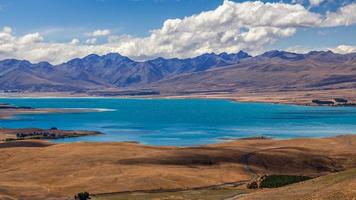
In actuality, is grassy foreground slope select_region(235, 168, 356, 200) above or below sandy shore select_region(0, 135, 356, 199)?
below

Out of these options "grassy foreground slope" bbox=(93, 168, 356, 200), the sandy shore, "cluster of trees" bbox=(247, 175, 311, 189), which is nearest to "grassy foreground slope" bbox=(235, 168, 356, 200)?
"grassy foreground slope" bbox=(93, 168, 356, 200)

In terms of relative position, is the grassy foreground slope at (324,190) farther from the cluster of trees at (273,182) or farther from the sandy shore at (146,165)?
the sandy shore at (146,165)

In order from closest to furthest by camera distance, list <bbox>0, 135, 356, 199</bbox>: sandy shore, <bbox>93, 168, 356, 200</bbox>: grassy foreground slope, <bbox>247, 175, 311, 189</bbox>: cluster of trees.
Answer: <bbox>93, 168, 356, 200</bbox>: grassy foreground slope → <bbox>247, 175, 311, 189</bbox>: cluster of trees → <bbox>0, 135, 356, 199</bbox>: sandy shore

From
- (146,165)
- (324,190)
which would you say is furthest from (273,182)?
(146,165)

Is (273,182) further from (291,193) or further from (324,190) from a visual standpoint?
(324,190)

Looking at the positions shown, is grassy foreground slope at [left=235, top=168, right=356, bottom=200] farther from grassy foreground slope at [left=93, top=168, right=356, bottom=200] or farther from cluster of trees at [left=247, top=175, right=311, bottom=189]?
cluster of trees at [left=247, top=175, right=311, bottom=189]

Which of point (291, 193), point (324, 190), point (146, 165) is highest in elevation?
point (146, 165)

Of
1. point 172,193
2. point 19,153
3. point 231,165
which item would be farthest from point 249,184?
point 19,153

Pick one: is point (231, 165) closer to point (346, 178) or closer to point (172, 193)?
point (172, 193)
